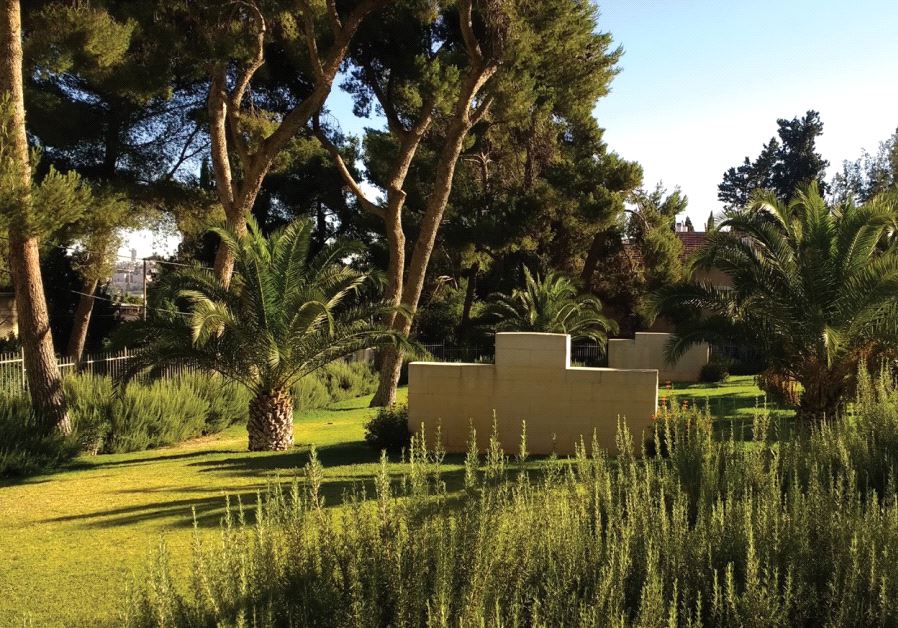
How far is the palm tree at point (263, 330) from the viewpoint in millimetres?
13297

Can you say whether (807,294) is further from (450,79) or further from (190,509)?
(450,79)

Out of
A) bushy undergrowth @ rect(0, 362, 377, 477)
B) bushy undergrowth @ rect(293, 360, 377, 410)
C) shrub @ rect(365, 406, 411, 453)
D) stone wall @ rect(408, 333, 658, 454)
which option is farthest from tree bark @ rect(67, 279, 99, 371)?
stone wall @ rect(408, 333, 658, 454)

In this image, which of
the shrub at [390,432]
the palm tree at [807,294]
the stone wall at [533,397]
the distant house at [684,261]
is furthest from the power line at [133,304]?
the distant house at [684,261]

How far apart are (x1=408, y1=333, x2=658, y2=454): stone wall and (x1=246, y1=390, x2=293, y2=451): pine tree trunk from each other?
272 centimetres

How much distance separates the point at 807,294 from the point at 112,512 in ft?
33.7

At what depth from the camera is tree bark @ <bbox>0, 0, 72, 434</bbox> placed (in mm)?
13289

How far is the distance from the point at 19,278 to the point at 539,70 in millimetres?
14318

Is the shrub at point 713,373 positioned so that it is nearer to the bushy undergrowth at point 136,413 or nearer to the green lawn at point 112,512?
the green lawn at point 112,512

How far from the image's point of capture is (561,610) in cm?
362

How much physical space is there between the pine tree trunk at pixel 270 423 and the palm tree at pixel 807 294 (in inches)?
261

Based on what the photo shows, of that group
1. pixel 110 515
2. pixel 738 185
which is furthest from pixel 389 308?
pixel 738 185

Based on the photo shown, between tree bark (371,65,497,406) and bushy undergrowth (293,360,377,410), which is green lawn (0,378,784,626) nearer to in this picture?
tree bark (371,65,497,406)

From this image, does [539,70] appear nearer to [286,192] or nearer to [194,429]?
[194,429]

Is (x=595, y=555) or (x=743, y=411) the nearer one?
(x=595, y=555)
